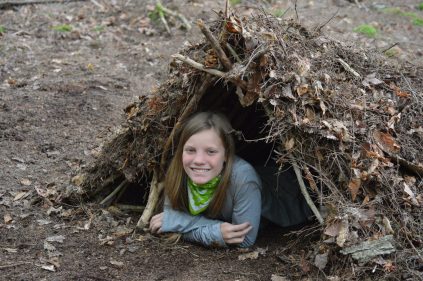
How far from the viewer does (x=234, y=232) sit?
507 centimetres

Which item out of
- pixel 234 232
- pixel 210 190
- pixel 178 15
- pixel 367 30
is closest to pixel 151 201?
pixel 210 190

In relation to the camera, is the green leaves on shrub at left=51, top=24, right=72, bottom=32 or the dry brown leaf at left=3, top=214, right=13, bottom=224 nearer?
the dry brown leaf at left=3, top=214, right=13, bottom=224

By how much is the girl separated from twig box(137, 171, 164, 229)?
0.46ft

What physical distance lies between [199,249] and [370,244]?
1.58 m

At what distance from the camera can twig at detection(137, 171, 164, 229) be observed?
5.55 meters

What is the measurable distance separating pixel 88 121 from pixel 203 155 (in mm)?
3673

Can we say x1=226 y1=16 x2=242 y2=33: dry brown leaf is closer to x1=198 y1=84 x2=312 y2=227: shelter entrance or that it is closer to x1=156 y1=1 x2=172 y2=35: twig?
x1=198 y1=84 x2=312 y2=227: shelter entrance

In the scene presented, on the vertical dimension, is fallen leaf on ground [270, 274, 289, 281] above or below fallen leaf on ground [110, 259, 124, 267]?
above

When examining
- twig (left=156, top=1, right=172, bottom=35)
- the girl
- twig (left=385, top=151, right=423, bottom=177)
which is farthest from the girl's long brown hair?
twig (left=156, top=1, right=172, bottom=35)

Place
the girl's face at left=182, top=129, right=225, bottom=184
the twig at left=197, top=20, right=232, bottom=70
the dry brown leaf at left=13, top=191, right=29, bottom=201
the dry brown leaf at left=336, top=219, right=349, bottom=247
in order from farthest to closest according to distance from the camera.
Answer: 1. the dry brown leaf at left=13, top=191, right=29, bottom=201
2. the girl's face at left=182, top=129, right=225, bottom=184
3. the twig at left=197, top=20, right=232, bottom=70
4. the dry brown leaf at left=336, top=219, right=349, bottom=247

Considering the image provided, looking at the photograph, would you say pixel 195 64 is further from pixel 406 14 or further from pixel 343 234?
pixel 406 14

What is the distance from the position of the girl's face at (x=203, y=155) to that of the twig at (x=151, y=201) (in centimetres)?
77

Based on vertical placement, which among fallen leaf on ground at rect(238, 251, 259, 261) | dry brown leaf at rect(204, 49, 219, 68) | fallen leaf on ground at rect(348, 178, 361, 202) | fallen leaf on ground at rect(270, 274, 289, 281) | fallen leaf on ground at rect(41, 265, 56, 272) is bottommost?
fallen leaf on ground at rect(41, 265, 56, 272)

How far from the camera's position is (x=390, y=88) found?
5.68 m
